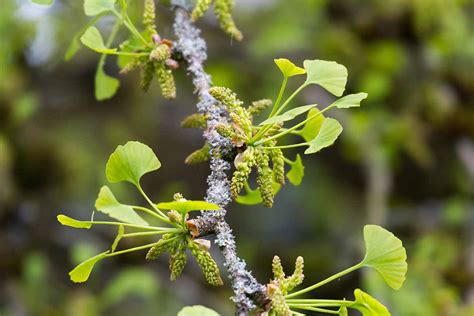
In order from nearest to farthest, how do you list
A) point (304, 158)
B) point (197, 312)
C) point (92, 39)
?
1. point (197, 312)
2. point (92, 39)
3. point (304, 158)

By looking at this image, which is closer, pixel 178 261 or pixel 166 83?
pixel 178 261

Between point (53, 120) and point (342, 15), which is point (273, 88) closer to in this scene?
point (342, 15)

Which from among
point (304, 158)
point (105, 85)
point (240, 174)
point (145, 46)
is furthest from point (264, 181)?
point (304, 158)

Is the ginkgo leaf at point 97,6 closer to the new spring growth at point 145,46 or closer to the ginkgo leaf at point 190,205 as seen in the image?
the new spring growth at point 145,46

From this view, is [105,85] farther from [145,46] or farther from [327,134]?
[327,134]

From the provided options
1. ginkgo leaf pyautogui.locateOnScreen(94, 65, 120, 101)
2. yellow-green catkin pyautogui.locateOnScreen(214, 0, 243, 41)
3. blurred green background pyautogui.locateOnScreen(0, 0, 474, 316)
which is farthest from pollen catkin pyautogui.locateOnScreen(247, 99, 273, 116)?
blurred green background pyautogui.locateOnScreen(0, 0, 474, 316)

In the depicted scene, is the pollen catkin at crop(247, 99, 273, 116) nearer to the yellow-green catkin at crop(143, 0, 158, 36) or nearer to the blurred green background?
the yellow-green catkin at crop(143, 0, 158, 36)
